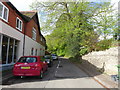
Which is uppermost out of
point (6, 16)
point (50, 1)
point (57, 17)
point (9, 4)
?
point (50, 1)

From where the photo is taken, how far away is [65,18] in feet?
64.7

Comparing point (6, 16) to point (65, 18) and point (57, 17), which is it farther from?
point (65, 18)

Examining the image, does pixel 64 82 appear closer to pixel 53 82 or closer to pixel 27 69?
pixel 53 82

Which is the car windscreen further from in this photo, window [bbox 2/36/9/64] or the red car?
window [bbox 2/36/9/64]

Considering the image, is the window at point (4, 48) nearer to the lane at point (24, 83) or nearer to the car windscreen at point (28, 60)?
the car windscreen at point (28, 60)

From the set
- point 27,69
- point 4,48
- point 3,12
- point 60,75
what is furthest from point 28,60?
point 3,12

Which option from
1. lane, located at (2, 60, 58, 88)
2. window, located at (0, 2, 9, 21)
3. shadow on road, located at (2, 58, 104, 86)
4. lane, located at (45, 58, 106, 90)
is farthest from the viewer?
window, located at (0, 2, 9, 21)

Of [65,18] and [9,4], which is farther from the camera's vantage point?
[65,18]

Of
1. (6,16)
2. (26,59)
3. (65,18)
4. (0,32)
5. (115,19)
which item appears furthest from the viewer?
(65,18)

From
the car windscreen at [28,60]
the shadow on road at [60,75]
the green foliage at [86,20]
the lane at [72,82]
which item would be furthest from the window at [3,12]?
the green foliage at [86,20]

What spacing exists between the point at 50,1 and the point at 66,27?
567 cm

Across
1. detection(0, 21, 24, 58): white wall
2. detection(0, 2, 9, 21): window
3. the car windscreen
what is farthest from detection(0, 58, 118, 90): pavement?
detection(0, 2, 9, 21): window

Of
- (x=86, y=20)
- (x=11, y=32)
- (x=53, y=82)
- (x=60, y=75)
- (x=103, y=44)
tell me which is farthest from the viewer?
(x=86, y=20)

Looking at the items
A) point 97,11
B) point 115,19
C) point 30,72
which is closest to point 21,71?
point 30,72
